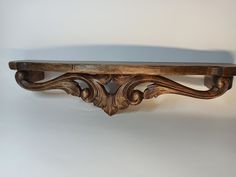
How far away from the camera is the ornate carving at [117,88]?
76cm

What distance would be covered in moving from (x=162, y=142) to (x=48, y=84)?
0.36 m

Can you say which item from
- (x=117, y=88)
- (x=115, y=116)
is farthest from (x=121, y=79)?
(x=115, y=116)

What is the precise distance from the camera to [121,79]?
30.6 inches

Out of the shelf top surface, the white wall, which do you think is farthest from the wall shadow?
the shelf top surface

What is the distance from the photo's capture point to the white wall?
0.86 meters

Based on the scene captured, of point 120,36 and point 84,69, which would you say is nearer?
point 84,69

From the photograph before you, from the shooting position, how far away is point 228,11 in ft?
2.78

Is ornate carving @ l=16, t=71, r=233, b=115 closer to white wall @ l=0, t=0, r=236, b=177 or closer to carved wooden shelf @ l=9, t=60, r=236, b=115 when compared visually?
carved wooden shelf @ l=9, t=60, r=236, b=115

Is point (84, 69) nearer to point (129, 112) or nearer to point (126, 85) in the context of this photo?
point (126, 85)

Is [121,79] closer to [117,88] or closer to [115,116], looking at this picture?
[117,88]

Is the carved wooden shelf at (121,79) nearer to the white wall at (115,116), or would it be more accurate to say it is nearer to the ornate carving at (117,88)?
the ornate carving at (117,88)

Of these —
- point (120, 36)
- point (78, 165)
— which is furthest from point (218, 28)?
point (78, 165)

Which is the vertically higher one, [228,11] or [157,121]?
[228,11]

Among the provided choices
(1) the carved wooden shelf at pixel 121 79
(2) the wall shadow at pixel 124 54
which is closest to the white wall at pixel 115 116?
(2) the wall shadow at pixel 124 54
